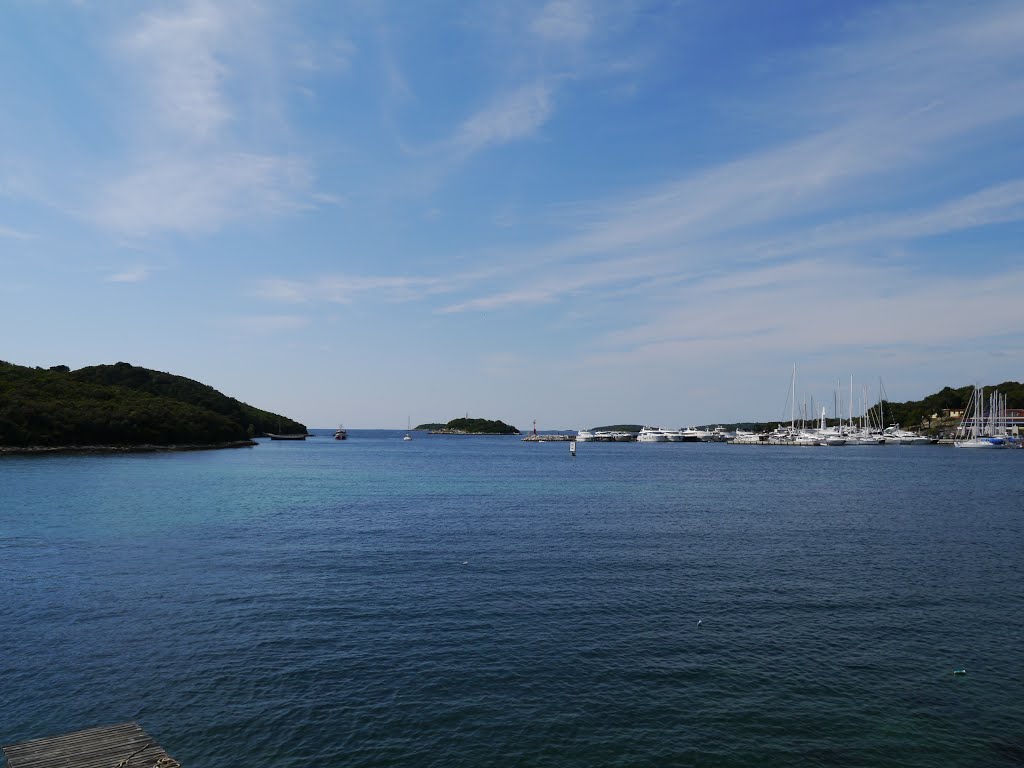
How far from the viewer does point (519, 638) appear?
29.5 meters

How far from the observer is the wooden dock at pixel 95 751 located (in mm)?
17266

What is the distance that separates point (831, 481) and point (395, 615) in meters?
102

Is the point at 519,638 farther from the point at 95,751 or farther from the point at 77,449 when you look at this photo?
the point at 77,449

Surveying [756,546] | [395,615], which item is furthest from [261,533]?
[756,546]

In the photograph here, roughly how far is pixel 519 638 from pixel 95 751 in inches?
661

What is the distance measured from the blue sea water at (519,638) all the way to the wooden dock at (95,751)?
1.70 m

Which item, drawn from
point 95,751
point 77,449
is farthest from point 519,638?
point 77,449

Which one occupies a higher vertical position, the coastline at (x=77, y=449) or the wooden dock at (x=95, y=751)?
the coastline at (x=77, y=449)

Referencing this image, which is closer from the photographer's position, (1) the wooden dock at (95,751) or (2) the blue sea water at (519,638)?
(1) the wooden dock at (95,751)

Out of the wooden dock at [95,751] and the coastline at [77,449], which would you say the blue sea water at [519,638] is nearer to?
the wooden dock at [95,751]

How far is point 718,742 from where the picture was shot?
20.7 meters

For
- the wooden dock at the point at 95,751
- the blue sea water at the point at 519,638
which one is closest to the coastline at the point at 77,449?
the blue sea water at the point at 519,638

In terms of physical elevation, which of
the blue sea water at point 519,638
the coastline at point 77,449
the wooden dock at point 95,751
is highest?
the coastline at point 77,449

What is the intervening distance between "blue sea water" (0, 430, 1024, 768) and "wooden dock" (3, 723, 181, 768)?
1703 mm
